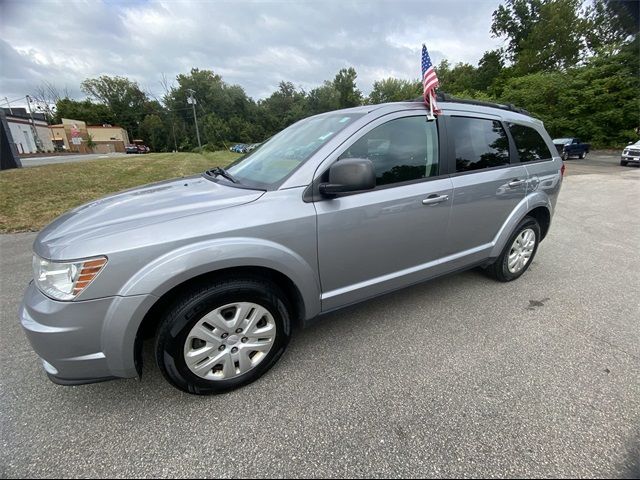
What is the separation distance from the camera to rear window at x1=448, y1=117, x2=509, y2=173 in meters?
2.71

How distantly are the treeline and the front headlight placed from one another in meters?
13.1

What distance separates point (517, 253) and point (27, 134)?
2201 inches

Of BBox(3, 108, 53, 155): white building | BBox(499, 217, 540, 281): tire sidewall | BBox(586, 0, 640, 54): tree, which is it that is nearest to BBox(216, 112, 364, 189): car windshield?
BBox(499, 217, 540, 281): tire sidewall

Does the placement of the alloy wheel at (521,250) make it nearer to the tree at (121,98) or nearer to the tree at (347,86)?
the tree at (347,86)

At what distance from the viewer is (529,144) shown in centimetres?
329

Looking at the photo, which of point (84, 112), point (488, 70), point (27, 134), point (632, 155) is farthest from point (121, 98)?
point (632, 155)

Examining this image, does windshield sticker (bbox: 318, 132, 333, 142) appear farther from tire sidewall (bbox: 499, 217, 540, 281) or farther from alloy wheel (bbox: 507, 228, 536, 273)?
alloy wheel (bbox: 507, 228, 536, 273)

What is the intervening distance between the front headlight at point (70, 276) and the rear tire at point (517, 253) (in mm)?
3340

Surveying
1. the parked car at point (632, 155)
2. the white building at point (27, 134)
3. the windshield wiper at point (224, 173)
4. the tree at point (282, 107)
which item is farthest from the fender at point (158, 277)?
the tree at point (282, 107)

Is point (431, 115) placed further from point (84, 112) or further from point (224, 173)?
point (84, 112)

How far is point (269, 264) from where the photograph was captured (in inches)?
76.2

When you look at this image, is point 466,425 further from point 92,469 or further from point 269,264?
point 92,469

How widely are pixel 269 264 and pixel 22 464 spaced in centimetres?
155

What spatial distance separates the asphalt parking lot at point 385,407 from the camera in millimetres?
1601
